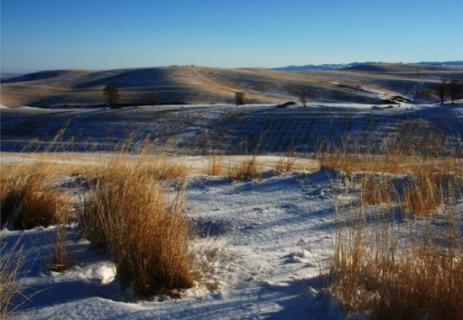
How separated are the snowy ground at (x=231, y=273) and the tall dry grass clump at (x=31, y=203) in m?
0.42

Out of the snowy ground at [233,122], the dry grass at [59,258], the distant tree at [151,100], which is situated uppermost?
the dry grass at [59,258]

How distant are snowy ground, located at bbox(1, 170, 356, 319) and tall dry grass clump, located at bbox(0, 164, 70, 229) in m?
0.42

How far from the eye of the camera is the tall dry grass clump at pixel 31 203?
494 cm

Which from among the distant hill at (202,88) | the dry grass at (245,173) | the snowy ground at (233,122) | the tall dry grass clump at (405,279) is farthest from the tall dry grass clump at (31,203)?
the distant hill at (202,88)

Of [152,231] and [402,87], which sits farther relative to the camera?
[402,87]

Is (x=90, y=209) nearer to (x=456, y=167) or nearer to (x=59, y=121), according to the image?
(x=456, y=167)

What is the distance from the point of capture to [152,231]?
3.31 meters

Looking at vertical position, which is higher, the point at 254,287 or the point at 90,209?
the point at 90,209

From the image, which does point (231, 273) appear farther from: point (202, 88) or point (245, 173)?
point (202, 88)

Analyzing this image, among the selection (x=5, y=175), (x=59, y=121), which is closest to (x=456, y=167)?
(x=5, y=175)

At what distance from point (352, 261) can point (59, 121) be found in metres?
41.0

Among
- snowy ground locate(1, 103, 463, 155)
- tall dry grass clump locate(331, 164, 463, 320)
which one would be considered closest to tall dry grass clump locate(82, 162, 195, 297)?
tall dry grass clump locate(331, 164, 463, 320)

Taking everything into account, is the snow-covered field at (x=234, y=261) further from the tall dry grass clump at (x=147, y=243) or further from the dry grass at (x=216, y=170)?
the dry grass at (x=216, y=170)

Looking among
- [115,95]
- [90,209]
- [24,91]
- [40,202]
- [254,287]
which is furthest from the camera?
[24,91]
